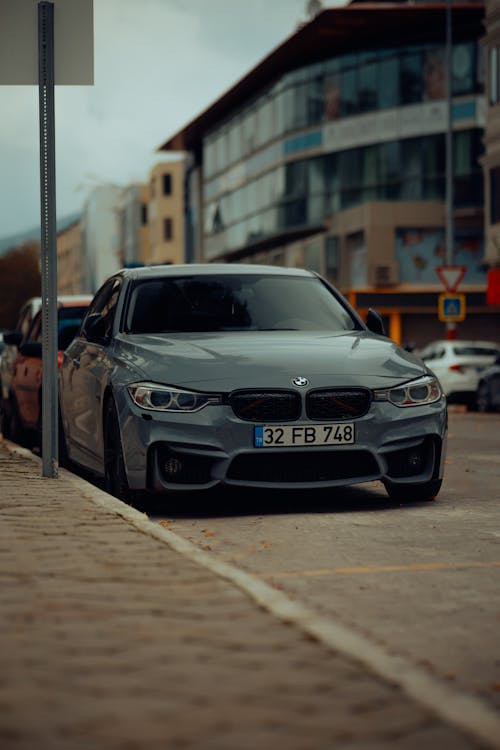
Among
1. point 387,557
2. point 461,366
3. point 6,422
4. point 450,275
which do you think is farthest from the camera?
point 450,275

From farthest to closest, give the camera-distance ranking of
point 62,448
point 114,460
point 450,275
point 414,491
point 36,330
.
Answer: point 450,275, point 36,330, point 62,448, point 414,491, point 114,460

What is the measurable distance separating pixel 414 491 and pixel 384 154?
149ft

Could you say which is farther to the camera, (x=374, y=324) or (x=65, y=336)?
(x=65, y=336)

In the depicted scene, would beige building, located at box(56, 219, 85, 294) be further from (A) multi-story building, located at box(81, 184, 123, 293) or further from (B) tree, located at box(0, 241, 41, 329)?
(B) tree, located at box(0, 241, 41, 329)

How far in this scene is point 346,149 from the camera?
182ft

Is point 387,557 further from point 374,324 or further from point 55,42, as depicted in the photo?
point 55,42

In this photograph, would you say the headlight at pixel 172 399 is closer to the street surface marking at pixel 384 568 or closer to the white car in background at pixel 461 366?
the street surface marking at pixel 384 568

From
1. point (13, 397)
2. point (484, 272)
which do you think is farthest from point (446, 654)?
point (484, 272)

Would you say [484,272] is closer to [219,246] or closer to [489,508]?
[219,246]

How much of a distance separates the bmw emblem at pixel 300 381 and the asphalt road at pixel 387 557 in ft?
2.59

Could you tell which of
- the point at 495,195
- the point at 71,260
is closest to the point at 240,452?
the point at 495,195

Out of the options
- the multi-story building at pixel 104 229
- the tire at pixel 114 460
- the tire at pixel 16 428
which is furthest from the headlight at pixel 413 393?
the multi-story building at pixel 104 229

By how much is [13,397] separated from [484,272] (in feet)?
125

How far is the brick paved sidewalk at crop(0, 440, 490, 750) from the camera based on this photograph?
373cm
